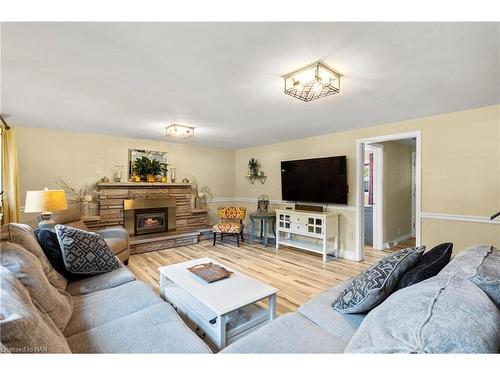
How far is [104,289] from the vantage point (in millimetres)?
1752

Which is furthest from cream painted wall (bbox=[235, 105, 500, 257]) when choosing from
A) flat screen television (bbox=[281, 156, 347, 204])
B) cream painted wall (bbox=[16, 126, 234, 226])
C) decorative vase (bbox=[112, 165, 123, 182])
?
decorative vase (bbox=[112, 165, 123, 182])

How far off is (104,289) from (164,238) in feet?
8.53

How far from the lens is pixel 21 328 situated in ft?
2.38

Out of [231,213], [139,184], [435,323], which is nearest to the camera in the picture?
[435,323]

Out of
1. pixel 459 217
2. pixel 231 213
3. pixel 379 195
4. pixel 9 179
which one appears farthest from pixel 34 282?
pixel 379 195

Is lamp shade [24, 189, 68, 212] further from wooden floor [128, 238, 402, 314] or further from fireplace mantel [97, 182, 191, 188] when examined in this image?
fireplace mantel [97, 182, 191, 188]

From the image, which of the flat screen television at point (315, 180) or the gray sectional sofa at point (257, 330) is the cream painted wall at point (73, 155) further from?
the gray sectional sofa at point (257, 330)

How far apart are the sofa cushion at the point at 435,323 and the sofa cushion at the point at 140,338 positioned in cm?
80

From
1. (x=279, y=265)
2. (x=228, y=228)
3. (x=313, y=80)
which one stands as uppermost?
(x=313, y=80)

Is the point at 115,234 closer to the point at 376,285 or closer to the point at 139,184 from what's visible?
the point at 139,184

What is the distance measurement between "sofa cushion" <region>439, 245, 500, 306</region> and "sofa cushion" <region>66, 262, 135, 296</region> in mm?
2108

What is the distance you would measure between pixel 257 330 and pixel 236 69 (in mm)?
1774

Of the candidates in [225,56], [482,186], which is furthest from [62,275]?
[482,186]
